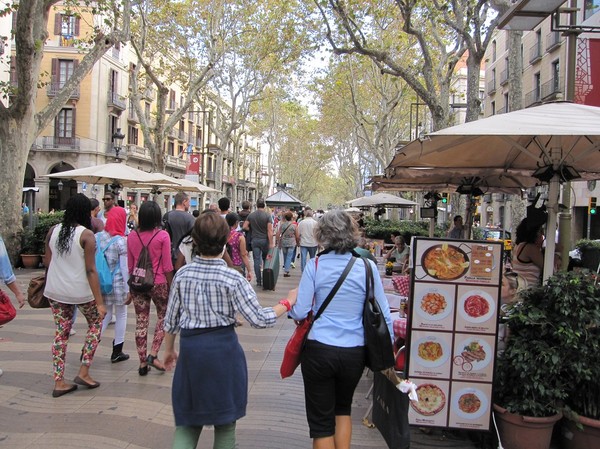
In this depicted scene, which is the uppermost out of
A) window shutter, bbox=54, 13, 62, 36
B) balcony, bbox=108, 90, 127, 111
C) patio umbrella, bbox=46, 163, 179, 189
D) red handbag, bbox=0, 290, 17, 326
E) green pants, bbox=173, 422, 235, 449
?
window shutter, bbox=54, 13, 62, 36

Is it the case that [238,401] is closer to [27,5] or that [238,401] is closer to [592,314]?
[592,314]

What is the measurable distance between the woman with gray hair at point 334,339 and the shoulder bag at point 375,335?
33mm

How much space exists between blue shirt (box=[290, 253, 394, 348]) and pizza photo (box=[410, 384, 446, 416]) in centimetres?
107

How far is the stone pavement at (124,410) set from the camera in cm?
374

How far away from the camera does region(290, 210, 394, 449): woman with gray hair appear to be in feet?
9.61

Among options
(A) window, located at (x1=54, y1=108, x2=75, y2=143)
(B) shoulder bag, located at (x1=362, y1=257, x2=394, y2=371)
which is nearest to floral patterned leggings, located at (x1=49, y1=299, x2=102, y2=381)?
(B) shoulder bag, located at (x1=362, y1=257, x2=394, y2=371)

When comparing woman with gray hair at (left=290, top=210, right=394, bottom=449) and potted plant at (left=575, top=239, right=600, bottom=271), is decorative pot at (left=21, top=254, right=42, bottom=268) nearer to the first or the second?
woman with gray hair at (left=290, top=210, right=394, bottom=449)

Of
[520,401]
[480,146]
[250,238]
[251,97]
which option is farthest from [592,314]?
[251,97]

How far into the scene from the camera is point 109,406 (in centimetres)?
430

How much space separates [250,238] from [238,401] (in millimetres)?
8359

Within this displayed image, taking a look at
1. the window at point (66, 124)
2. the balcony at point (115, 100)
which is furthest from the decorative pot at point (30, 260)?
the balcony at point (115, 100)

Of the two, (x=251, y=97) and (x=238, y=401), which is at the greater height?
(x=251, y=97)

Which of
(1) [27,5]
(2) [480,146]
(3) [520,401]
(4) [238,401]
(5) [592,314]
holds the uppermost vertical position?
(1) [27,5]

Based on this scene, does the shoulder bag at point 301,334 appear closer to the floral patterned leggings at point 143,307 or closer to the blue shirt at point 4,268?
the floral patterned leggings at point 143,307
